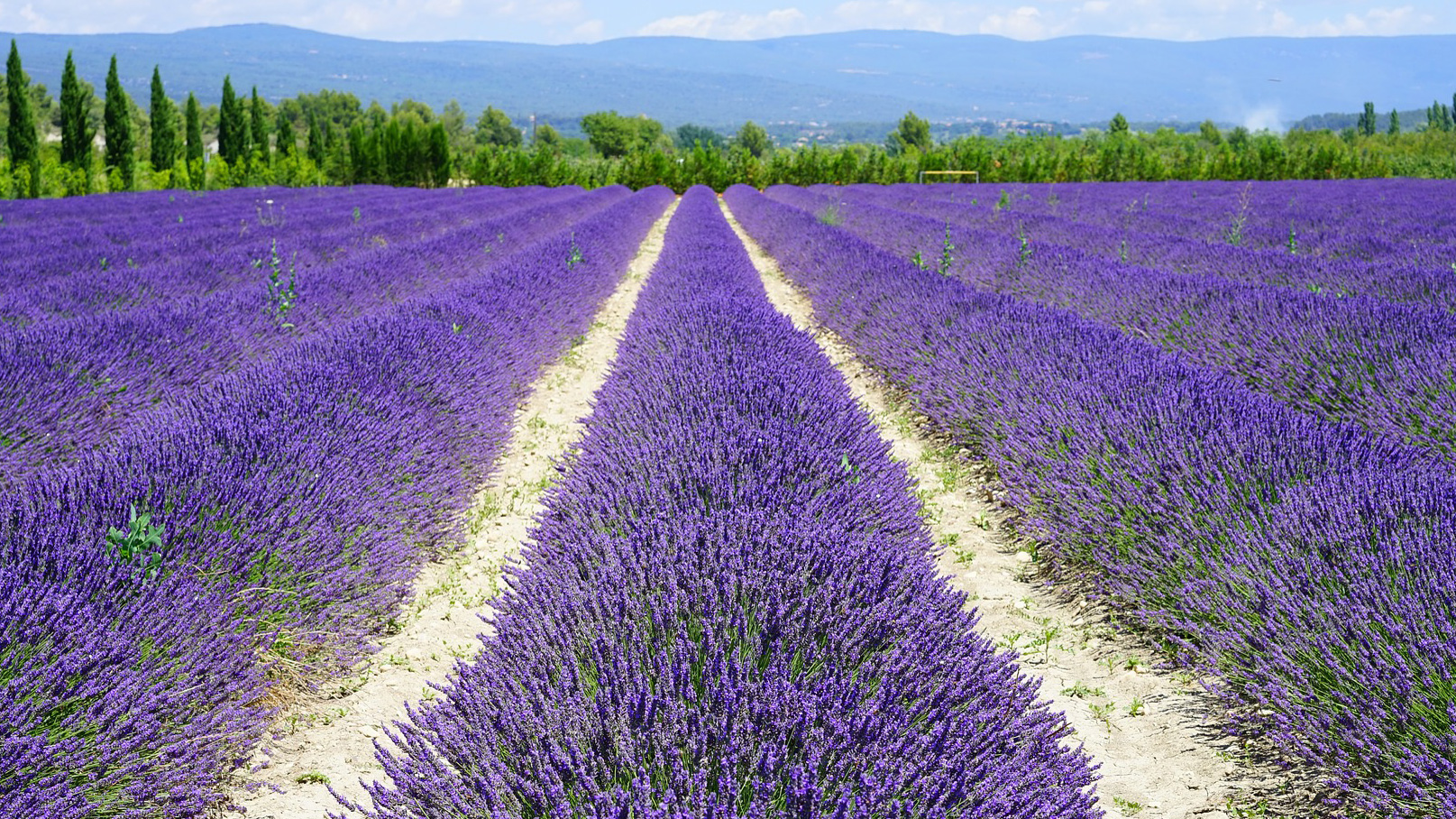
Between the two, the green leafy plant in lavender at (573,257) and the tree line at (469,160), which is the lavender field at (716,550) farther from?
the tree line at (469,160)

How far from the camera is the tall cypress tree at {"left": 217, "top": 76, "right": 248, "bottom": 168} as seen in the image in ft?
105

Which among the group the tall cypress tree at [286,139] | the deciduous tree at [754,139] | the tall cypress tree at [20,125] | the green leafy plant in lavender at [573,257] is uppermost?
the deciduous tree at [754,139]

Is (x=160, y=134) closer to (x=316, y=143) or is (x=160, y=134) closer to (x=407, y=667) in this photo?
(x=316, y=143)

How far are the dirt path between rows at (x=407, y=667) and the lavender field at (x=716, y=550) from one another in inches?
2.5

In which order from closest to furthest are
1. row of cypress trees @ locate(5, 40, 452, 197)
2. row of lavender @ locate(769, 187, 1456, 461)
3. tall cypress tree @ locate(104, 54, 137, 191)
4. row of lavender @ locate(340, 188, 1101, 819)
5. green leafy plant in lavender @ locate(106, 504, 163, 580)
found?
row of lavender @ locate(340, 188, 1101, 819) → green leafy plant in lavender @ locate(106, 504, 163, 580) → row of lavender @ locate(769, 187, 1456, 461) → row of cypress trees @ locate(5, 40, 452, 197) → tall cypress tree @ locate(104, 54, 137, 191)

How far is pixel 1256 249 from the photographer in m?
9.11

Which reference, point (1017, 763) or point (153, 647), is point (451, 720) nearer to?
point (153, 647)

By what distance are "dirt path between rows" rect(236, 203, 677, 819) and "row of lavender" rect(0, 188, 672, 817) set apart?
0.33 feet

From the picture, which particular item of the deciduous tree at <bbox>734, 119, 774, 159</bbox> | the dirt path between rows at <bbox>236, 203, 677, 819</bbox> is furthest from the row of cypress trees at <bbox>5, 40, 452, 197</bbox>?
the deciduous tree at <bbox>734, 119, 774, 159</bbox>

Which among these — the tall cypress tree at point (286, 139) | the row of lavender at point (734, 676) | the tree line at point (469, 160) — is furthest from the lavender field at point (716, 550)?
the tall cypress tree at point (286, 139)

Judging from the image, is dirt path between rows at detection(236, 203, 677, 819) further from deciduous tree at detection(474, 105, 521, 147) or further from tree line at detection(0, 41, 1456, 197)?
deciduous tree at detection(474, 105, 521, 147)

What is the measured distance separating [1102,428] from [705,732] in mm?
2471

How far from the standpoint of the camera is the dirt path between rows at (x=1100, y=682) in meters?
2.03

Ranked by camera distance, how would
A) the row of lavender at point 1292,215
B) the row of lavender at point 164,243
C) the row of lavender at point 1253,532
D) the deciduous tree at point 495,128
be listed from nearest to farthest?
1. the row of lavender at point 1253,532
2. the row of lavender at point 164,243
3. the row of lavender at point 1292,215
4. the deciduous tree at point 495,128
